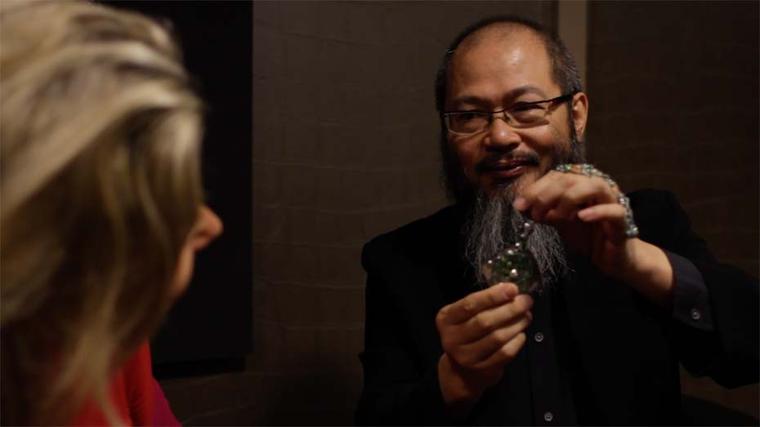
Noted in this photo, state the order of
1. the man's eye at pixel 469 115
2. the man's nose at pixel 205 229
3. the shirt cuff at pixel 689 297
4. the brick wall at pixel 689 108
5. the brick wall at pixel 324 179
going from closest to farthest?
the man's nose at pixel 205 229
the shirt cuff at pixel 689 297
the man's eye at pixel 469 115
the brick wall at pixel 324 179
the brick wall at pixel 689 108

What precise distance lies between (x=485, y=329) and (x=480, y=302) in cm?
3

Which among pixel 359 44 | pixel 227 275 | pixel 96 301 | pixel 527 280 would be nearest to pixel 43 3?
pixel 96 301

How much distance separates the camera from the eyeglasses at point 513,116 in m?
1.13

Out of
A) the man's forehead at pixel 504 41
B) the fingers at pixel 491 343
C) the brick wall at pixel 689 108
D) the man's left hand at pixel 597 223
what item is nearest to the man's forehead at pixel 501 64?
the man's forehead at pixel 504 41

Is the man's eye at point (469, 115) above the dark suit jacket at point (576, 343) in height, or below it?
above

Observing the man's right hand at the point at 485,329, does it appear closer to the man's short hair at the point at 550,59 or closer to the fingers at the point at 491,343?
the fingers at the point at 491,343

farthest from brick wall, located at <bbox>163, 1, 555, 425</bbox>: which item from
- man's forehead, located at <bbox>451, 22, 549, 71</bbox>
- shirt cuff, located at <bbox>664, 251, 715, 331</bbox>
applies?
shirt cuff, located at <bbox>664, 251, 715, 331</bbox>

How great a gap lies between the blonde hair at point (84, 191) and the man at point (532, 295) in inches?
21.1

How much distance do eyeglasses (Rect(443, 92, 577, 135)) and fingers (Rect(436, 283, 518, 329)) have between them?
37 cm

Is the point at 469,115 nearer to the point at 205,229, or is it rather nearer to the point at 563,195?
the point at 563,195

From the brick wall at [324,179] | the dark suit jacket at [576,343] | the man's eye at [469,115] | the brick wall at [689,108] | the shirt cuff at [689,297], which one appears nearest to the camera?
the shirt cuff at [689,297]

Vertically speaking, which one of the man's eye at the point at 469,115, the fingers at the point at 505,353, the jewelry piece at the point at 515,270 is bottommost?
the fingers at the point at 505,353

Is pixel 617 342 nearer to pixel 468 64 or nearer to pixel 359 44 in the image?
pixel 468 64

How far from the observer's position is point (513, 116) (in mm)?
1130
